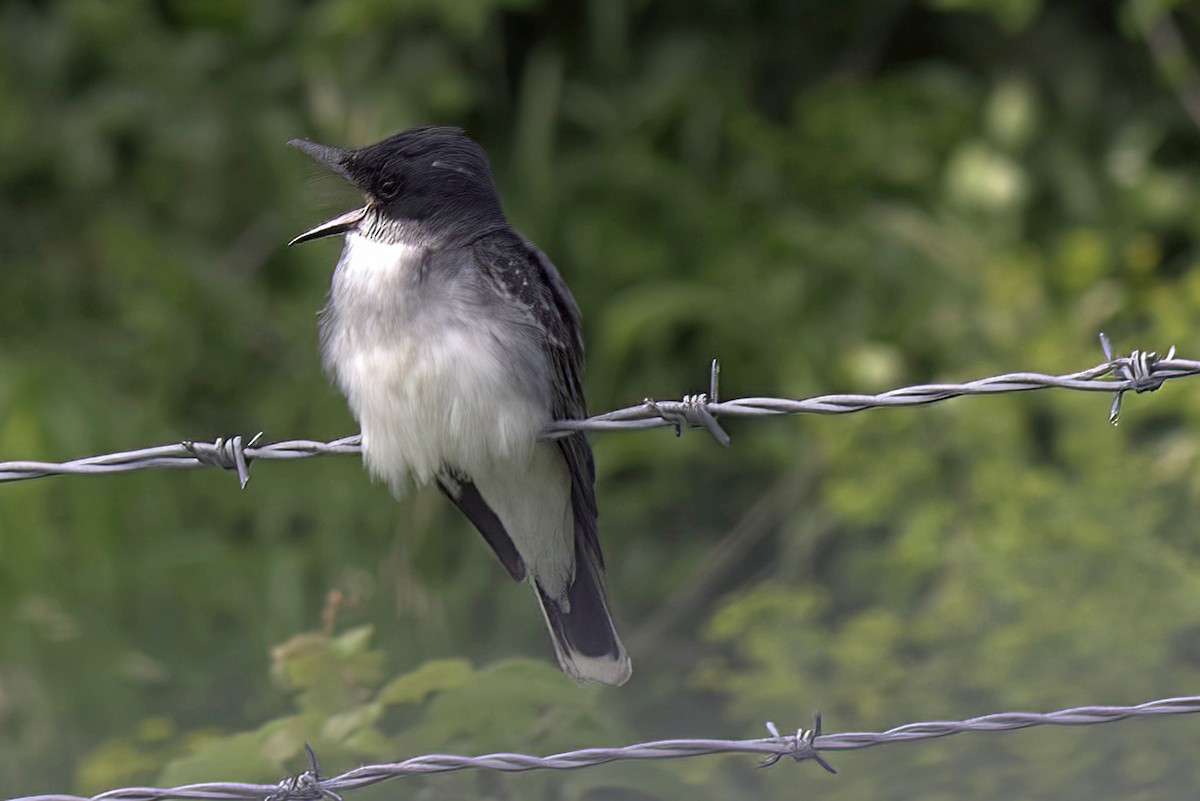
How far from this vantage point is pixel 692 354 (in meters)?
5.92

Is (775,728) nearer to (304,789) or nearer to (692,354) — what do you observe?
(304,789)

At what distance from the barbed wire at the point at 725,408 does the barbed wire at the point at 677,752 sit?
47 cm

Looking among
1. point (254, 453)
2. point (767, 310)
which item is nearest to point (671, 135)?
point (767, 310)

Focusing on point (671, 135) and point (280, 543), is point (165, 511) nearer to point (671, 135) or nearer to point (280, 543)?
point (280, 543)

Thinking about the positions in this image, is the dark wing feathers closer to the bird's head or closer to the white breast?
the white breast

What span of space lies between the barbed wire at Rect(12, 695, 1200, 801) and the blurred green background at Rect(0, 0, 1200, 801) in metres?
1.46

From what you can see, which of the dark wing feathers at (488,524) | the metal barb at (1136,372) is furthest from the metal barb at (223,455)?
the metal barb at (1136,372)

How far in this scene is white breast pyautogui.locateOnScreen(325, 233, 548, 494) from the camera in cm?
289

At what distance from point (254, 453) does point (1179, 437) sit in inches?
136

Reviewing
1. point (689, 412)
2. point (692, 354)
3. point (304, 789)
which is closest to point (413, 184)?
point (689, 412)

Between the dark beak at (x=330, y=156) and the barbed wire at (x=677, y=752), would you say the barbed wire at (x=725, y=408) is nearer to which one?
the barbed wire at (x=677, y=752)

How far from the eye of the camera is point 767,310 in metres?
5.70

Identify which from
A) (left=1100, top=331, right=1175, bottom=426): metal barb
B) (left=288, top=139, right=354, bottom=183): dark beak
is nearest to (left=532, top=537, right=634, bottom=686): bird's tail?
(left=288, top=139, right=354, bottom=183): dark beak

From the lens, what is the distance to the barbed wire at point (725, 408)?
7.61 feet
